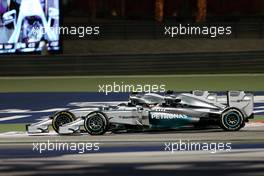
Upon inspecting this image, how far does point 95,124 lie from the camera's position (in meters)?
4.91

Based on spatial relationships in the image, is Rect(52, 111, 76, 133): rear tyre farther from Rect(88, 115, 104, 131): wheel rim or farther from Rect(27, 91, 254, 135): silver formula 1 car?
Rect(88, 115, 104, 131): wheel rim

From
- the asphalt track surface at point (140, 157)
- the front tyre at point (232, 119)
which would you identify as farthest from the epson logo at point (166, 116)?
the front tyre at point (232, 119)

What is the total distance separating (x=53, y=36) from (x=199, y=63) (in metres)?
6.79

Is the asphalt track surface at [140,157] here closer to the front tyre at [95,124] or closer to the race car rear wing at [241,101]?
the front tyre at [95,124]

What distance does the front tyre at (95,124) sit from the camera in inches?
193

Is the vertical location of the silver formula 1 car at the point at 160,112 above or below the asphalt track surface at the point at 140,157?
above

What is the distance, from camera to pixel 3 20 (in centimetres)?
2277

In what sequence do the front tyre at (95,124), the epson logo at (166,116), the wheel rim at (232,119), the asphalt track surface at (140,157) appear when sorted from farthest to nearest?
the epson logo at (166,116), the wheel rim at (232,119), the front tyre at (95,124), the asphalt track surface at (140,157)

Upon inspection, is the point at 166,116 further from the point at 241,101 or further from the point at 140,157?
the point at 241,101

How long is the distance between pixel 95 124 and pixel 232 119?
116 cm

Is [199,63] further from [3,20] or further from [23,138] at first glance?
[23,138]

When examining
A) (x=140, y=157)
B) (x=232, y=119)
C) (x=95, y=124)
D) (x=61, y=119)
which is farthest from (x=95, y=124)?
(x=232, y=119)

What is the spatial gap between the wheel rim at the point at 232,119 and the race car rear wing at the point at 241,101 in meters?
0.07

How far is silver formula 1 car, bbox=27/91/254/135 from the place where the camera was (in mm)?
4980
